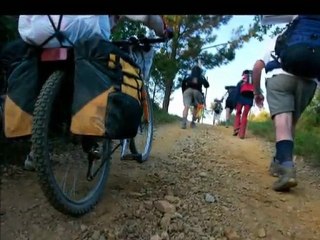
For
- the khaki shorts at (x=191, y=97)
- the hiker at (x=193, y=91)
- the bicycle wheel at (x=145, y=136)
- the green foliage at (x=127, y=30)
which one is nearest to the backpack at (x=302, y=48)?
the green foliage at (x=127, y=30)

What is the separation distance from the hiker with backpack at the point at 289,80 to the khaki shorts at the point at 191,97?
386 centimetres

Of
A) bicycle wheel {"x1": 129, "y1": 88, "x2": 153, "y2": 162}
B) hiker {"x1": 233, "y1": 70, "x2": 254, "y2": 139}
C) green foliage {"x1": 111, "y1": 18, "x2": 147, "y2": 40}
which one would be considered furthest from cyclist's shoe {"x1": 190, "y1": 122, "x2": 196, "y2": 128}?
green foliage {"x1": 111, "y1": 18, "x2": 147, "y2": 40}

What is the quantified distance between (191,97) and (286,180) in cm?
435

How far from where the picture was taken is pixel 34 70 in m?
1.99

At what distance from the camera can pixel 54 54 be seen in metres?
1.94

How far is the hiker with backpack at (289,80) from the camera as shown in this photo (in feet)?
8.35

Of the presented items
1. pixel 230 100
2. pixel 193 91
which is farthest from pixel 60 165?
pixel 230 100

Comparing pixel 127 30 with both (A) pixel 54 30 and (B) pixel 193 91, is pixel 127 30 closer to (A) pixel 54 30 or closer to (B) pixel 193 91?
(A) pixel 54 30

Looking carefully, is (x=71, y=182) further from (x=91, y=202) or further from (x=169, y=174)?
(x=169, y=174)

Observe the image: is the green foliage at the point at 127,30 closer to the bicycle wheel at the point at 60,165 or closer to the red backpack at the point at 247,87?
the bicycle wheel at the point at 60,165

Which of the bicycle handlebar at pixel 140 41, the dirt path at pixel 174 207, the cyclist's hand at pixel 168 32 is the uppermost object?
the cyclist's hand at pixel 168 32

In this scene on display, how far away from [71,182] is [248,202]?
97 centimetres
